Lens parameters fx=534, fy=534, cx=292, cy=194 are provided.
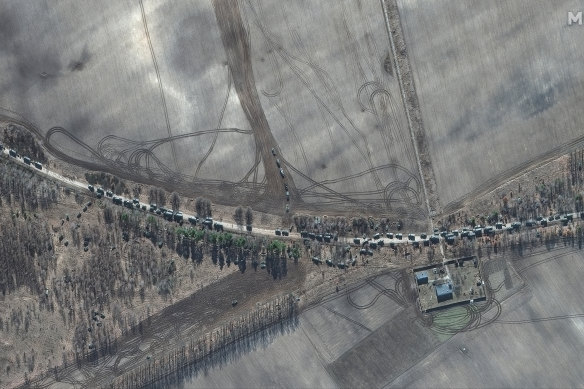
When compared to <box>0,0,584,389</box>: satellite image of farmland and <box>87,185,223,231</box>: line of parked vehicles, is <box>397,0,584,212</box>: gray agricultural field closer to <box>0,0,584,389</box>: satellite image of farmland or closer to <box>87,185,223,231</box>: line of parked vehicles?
<box>0,0,584,389</box>: satellite image of farmland

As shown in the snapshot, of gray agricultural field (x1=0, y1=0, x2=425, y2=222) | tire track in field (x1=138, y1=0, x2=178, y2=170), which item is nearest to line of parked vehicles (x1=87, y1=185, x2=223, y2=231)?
gray agricultural field (x1=0, y1=0, x2=425, y2=222)

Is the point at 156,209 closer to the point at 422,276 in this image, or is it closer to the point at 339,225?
the point at 339,225

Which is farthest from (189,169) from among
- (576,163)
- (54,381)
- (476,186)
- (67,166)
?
(576,163)

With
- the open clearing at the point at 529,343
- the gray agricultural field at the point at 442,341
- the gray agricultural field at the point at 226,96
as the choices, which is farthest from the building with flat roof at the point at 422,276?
the open clearing at the point at 529,343

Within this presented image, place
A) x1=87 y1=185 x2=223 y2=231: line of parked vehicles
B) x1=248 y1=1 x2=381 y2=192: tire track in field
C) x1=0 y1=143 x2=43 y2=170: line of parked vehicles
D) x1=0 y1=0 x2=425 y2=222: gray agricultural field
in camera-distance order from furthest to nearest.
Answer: x1=248 y1=1 x2=381 y2=192: tire track in field
x1=0 y1=0 x2=425 y2=222: gray agricultural field
x1=87 y1=185 x2=223 y2=231: line of parked vehicles
x1=0 y1=143 x2=43 y2=170: line of parked vehicles

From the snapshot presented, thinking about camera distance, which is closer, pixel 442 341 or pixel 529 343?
pixel 529 343

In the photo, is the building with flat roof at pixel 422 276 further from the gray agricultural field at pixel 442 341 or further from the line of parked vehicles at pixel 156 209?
the line of parked vehicles at pixel 156 209

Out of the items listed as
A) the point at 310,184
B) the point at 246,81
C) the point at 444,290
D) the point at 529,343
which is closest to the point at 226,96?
the point at 246,81
